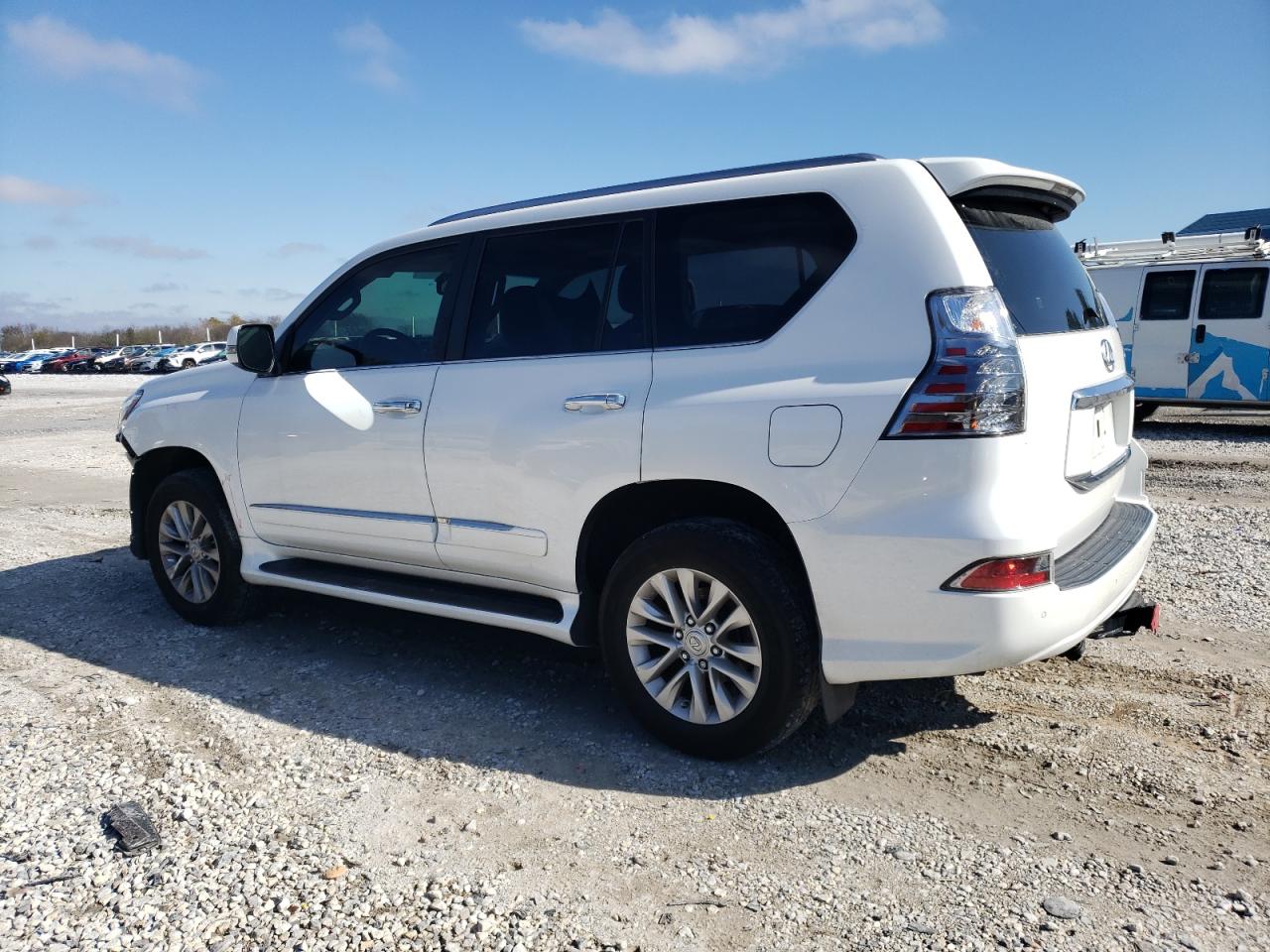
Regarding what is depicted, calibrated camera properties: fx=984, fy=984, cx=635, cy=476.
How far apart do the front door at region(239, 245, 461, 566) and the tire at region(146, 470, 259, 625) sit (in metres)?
0.30

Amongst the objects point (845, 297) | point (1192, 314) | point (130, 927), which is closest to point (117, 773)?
point (130, 927)

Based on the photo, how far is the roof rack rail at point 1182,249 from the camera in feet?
42.6

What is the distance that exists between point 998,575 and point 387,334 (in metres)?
2.86

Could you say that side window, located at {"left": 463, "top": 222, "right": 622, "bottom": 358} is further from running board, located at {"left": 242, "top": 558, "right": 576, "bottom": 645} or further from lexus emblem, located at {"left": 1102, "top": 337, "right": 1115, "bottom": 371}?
lexus emblem, located at {"left": 1102, "top": 337, "right": 1115, "bottom": 371}

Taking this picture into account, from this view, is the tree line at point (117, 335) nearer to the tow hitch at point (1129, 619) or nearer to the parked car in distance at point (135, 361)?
the parked car in distance at point (135, 361)

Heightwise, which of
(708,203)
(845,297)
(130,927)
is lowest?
(130,927)

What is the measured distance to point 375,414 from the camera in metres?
4.29

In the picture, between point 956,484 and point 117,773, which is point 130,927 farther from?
point 956,484

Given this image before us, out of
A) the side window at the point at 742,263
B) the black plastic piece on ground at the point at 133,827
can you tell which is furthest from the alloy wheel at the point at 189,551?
the side window at the point at 742,263

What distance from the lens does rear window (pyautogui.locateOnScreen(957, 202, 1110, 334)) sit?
319 centimetres

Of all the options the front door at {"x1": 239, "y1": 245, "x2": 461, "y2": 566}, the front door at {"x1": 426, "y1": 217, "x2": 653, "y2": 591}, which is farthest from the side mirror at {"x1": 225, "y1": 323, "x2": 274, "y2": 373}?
the front door at {"x1": 426, "y1": 217, "x2": 653, "y2": 591}

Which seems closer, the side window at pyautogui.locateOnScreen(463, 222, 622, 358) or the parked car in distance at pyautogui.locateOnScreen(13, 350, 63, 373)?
the side window at pyautogui.locateOnScreen(463, 222, 622, 358)

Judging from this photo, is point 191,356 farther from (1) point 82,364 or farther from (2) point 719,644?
(2) point 719,644

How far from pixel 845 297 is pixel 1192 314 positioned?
12318mm
